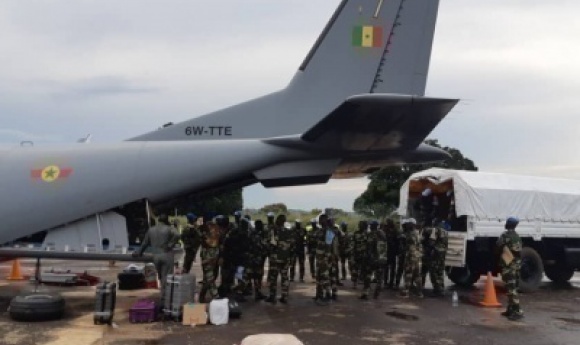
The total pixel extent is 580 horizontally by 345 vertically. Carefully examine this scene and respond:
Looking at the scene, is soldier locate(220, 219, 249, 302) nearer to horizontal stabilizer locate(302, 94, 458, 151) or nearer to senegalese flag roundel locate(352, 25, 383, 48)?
horizontal stabilizer locate(302, 94, 458, 151)

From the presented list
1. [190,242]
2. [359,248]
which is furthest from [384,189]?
[190,242]

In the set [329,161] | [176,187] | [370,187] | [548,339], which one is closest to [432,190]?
[329,161]

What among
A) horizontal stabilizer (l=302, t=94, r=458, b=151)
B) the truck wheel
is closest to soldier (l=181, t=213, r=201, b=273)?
horizontal stabilizer (l=302, t=94, r=458, b=151)

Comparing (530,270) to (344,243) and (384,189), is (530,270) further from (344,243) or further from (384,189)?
(384,189)

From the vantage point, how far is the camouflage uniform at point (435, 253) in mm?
13328

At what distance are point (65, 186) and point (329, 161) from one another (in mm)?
5139

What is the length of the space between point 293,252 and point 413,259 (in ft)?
9.41

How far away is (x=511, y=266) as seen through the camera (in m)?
11.3

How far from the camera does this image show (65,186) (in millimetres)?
10836

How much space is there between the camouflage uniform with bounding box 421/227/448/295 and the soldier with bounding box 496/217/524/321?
192cm

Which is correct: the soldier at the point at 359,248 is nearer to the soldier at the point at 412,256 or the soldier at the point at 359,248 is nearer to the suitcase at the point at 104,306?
the soldier at the point at 412,256

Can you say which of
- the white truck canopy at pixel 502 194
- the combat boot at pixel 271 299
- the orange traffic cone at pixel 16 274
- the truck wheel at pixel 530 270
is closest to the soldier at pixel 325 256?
the combat boot at pixel 271 299

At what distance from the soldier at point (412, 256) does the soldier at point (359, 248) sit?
111 centimetres

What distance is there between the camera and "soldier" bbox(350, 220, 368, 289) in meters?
14.1
